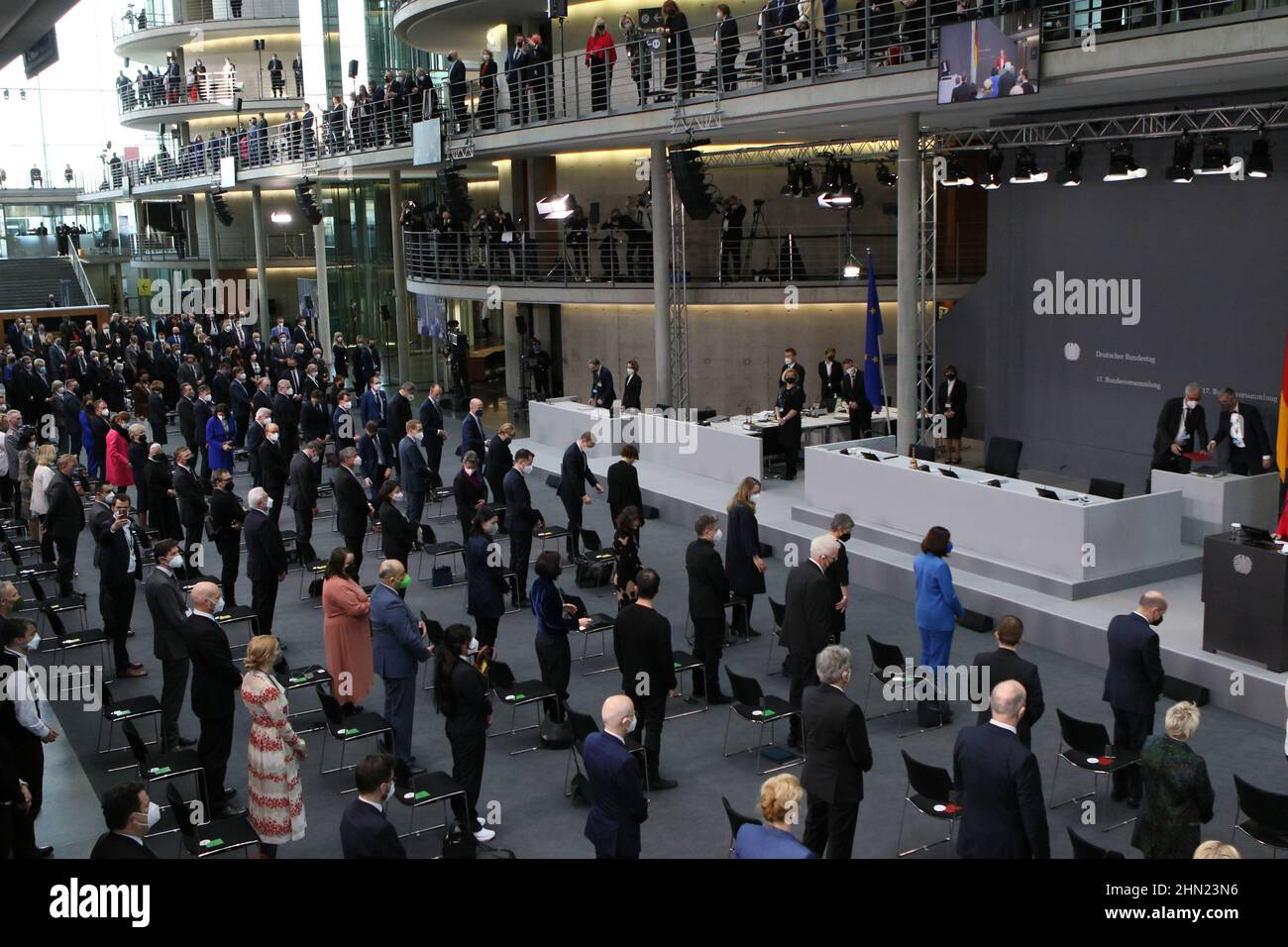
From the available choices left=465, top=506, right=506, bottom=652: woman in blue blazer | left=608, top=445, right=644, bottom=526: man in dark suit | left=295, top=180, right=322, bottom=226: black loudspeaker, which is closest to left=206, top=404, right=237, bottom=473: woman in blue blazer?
left=608, top=445, right=644, bottom=526: man in dark suit

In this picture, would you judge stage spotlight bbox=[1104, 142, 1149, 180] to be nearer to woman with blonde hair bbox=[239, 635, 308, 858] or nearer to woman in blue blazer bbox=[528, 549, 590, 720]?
woman in blue blazer bbox=[528, 549, 590, 720]

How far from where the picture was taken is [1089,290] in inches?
711

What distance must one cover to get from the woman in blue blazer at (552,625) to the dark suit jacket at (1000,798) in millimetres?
3742

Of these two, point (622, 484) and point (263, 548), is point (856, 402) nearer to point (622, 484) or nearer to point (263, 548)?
point (622, 484)

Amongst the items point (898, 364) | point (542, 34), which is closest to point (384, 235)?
point (542, 34)

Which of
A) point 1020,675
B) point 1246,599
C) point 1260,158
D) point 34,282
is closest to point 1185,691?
point 1246,599

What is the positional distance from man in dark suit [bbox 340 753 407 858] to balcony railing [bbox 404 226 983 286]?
17508 mm

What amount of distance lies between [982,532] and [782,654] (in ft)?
10.2

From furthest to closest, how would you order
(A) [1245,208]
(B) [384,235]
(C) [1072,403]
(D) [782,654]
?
(B) [384,235], (C) [1072,403], (A) [1245,208], (D) [782,654]

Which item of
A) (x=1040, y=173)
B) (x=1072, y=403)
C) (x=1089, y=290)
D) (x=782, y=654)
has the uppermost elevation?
(x=1040, y=173)

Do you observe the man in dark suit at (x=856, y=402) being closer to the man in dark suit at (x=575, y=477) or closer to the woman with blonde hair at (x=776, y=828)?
the man in dark suit at (x=575, y=477)

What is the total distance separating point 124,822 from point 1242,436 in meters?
13.1

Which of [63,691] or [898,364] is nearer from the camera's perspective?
[63,691]
